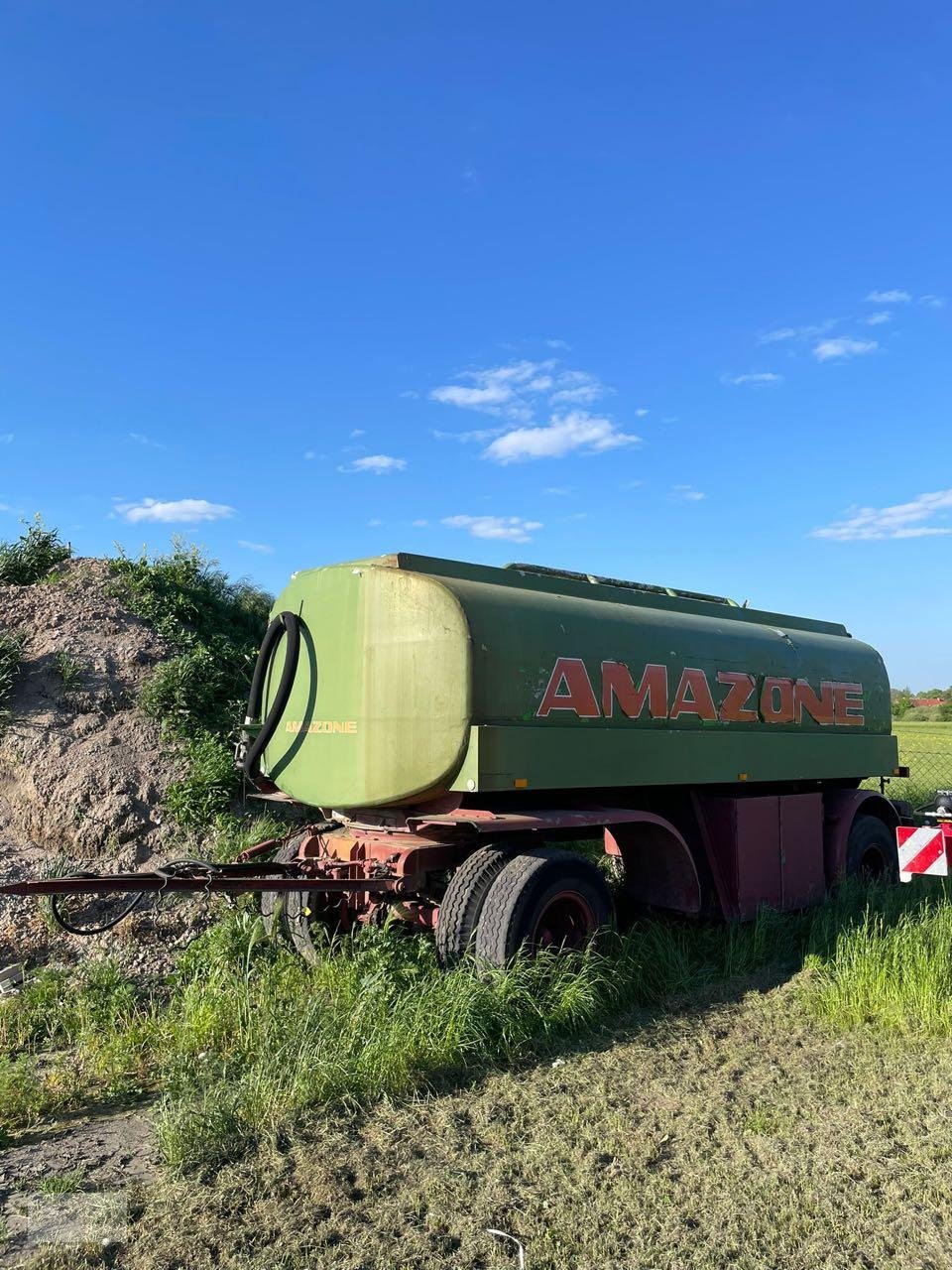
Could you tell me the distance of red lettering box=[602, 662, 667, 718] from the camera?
6.19m

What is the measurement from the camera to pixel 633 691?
638 cm

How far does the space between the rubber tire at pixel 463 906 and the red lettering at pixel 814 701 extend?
3841 millimetres

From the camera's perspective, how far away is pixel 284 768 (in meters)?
6.61

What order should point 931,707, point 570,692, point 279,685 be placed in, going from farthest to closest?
1. point 931,707
2. point 279,685
3. point 570,692

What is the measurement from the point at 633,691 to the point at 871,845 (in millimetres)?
4130

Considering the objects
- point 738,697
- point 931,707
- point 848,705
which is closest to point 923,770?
point 848,705

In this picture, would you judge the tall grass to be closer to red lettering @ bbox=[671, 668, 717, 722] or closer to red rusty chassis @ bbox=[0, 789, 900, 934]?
red rusty chassis @ bbox=[0, 789, 900, 934]

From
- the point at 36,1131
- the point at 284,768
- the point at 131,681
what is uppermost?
the point at 131,681

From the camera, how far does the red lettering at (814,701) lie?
8141 mm

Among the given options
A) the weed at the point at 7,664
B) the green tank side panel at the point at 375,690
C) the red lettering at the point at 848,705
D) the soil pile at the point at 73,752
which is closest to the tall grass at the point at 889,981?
the red lettering at the point at 848,705

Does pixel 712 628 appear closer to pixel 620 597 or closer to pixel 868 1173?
pixel 620 597

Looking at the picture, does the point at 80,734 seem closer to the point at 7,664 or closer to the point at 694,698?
the point at 7,664

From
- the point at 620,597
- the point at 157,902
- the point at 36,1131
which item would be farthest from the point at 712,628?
the point at 36,1131

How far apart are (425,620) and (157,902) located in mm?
3448
